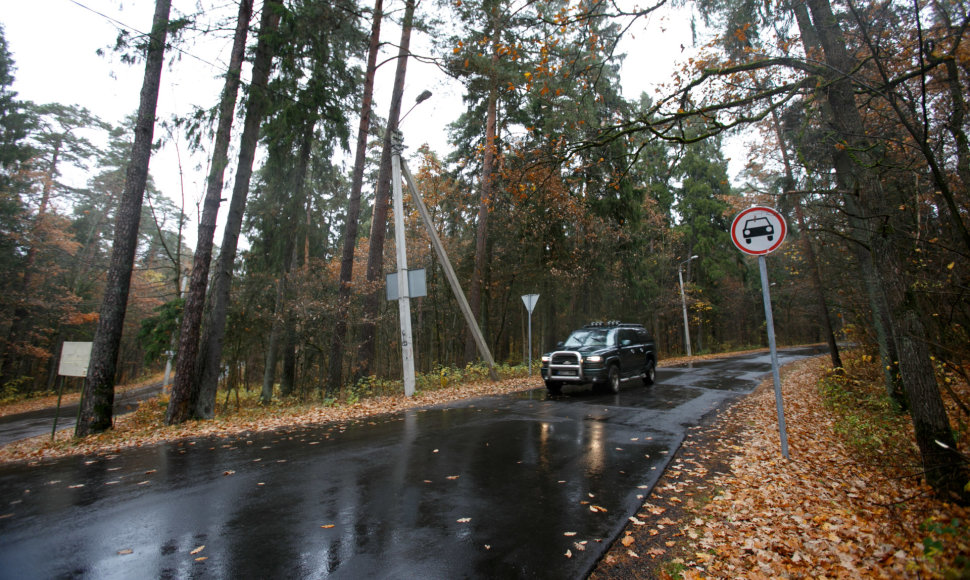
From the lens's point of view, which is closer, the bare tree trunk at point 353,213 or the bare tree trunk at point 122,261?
the bare tree trunk at point 122,261

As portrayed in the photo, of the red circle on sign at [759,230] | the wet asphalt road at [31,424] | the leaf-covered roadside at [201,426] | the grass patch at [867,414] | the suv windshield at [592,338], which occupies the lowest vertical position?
the wet asphalt road at [31,424]

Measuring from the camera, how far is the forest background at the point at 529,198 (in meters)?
4.93

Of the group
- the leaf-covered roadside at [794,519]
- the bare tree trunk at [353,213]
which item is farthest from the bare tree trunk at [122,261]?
the leaf-covered roadside at [794,519]

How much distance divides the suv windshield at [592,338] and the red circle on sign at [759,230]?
698 centimetres

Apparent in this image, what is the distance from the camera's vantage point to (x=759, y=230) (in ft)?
19.1

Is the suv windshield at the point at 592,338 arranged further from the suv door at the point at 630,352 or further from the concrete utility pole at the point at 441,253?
the concrete utility pole at the point at 441,253

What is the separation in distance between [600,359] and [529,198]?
5408 millimetres

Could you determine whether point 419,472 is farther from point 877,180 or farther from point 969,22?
point 969,22

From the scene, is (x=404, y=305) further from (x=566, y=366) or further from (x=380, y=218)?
(x=566, y=366)

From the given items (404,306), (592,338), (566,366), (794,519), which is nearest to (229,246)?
(404,306)

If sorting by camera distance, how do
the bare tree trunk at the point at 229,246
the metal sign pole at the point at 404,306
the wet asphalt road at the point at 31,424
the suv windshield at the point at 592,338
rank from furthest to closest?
1. the suv windshield at the point at 592,338
2. the metal sign pole at the point at 404,306
3. the wet asphalt road at the point at 31,424
4. the bare tree trunk at the point at 229,246

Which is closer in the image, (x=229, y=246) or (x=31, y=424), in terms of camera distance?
(x=229, y=246)

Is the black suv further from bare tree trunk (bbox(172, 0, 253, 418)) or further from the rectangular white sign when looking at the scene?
the rectangular white sign

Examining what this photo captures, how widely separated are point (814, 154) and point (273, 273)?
63.5 ft
